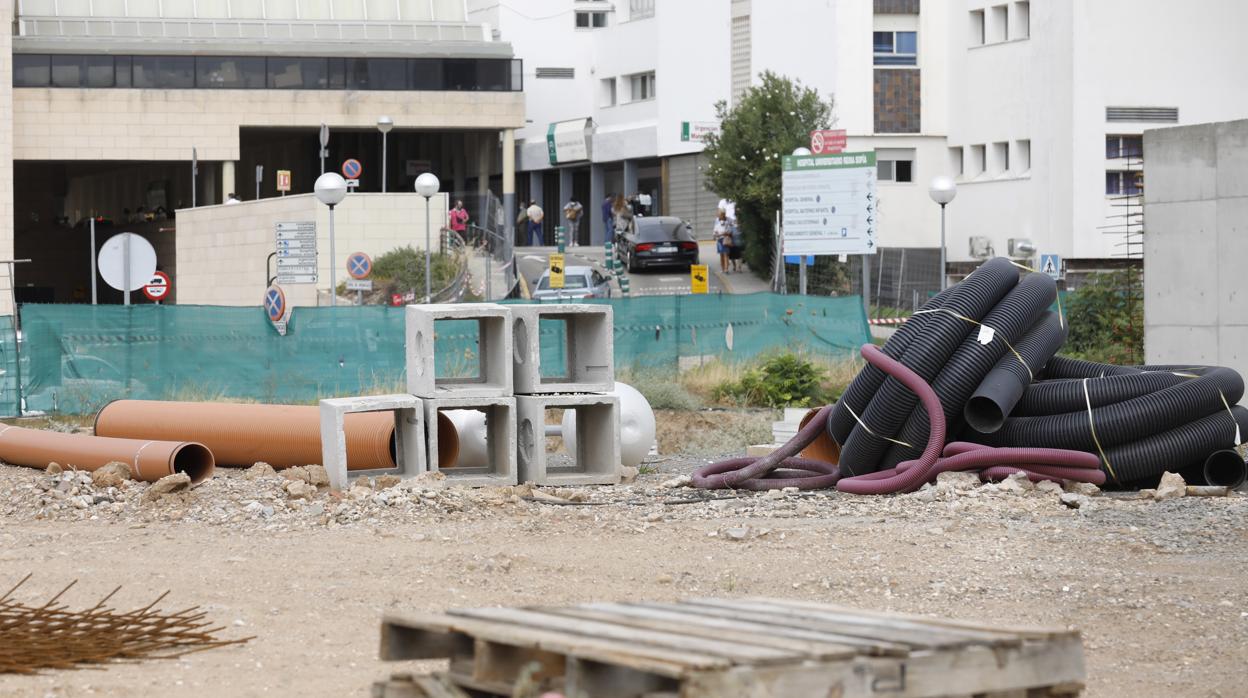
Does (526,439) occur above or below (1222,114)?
below

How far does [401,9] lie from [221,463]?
51104 millimetres

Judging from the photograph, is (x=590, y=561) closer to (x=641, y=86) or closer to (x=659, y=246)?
(x=659, y=246)

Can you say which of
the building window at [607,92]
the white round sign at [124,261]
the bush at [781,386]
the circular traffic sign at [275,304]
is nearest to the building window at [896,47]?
the building window at [607,92]

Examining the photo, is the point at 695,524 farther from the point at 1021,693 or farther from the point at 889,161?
the point at 889,161

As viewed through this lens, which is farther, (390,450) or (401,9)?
(401,9)

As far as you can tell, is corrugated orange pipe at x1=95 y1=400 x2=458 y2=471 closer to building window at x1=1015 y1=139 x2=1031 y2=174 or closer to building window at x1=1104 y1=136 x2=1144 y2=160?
building window at x1=1104 y1=136 x2=1144 y2=160

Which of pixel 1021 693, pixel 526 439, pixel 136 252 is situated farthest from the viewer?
pixel 136 252

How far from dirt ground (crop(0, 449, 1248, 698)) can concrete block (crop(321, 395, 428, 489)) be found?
23.7 inches

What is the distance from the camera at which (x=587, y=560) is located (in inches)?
485

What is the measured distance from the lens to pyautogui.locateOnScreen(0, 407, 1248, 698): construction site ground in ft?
29.8

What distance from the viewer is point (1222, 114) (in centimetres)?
5184

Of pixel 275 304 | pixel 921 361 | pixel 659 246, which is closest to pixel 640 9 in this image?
pixel 659 246

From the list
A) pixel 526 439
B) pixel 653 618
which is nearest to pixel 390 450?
pixel 526 439

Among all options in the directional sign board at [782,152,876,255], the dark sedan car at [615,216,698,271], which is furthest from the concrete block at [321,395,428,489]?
the dark sedan car at [615,216,698,271]
